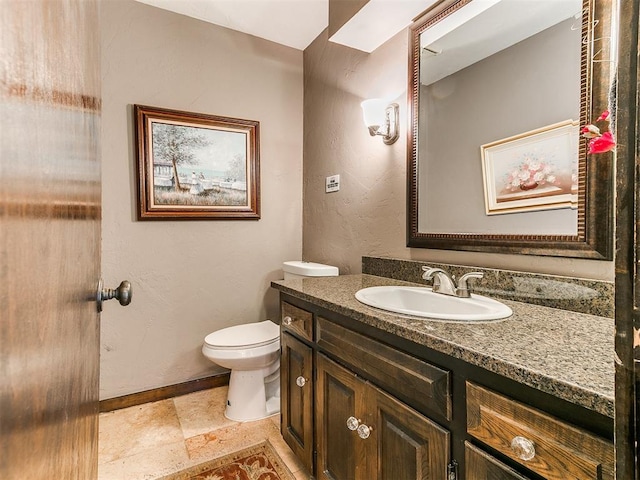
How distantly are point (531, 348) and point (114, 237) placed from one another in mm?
2206

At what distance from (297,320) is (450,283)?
66 centimetres

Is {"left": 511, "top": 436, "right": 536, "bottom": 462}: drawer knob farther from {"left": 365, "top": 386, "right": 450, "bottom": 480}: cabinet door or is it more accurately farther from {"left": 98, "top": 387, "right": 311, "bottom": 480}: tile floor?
{"left": 98, "top": 387, "right": 311, "bottom": 480}: tile floor

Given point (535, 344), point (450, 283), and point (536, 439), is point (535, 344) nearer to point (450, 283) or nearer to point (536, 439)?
point (536, 439)

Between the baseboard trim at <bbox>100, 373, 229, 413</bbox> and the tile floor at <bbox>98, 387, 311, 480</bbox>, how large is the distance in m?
0.03

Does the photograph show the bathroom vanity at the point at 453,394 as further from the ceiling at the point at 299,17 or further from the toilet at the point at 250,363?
the ceiling at the point at 299,17

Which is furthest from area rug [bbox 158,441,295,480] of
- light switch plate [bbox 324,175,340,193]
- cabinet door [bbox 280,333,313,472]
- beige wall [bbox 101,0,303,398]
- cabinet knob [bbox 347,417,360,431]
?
light switch plate [bbox 324,175,340,193]

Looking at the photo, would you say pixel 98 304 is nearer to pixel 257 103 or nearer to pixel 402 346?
pixel 402 346

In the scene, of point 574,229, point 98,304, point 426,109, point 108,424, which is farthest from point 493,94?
point 108,424

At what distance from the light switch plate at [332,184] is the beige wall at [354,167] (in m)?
0.03

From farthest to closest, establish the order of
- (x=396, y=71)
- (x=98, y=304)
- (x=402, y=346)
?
(x=396, y=71)
(x=402, y=346)
(x=98, y=304)

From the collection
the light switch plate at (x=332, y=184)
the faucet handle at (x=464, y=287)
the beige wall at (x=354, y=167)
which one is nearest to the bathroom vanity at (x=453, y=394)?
the faucet handle at (x=464, y=287)

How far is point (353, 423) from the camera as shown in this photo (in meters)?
1.07

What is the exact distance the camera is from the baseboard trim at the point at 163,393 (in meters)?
2.04

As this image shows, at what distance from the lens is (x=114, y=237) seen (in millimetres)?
2049
